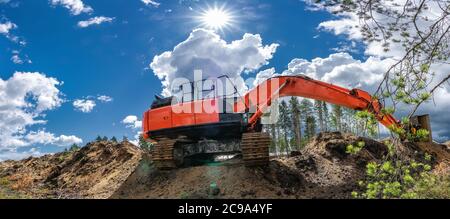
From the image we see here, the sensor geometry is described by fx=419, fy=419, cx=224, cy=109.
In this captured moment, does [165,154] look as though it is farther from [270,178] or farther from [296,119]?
[296,119]

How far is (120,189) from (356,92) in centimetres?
949

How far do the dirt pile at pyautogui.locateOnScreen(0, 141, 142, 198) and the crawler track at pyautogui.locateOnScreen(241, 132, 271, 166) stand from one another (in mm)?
5957

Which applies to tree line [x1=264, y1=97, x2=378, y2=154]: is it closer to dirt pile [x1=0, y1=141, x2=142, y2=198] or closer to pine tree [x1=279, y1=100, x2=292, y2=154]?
pine tree [x1=279, y1=100, x2=292, y2=154]

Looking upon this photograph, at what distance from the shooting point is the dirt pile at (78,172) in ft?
58.2

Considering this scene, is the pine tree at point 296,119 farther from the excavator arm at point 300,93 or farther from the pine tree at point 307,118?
the excavator arm at point 300,93

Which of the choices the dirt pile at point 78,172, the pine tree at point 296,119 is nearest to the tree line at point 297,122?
the pine tree at point 296,119

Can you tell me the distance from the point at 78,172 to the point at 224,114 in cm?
1044

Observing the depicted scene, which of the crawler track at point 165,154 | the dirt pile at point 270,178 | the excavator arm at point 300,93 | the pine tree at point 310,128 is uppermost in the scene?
the pine tree at point 310,128

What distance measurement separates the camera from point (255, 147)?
512 inches

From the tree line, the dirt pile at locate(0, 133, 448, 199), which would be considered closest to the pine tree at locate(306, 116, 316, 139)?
the tree line

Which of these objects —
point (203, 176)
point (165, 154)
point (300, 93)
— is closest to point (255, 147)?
point (203, 176)

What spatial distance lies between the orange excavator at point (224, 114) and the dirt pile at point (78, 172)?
3304 mm

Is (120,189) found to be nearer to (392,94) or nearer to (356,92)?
(356,92)
